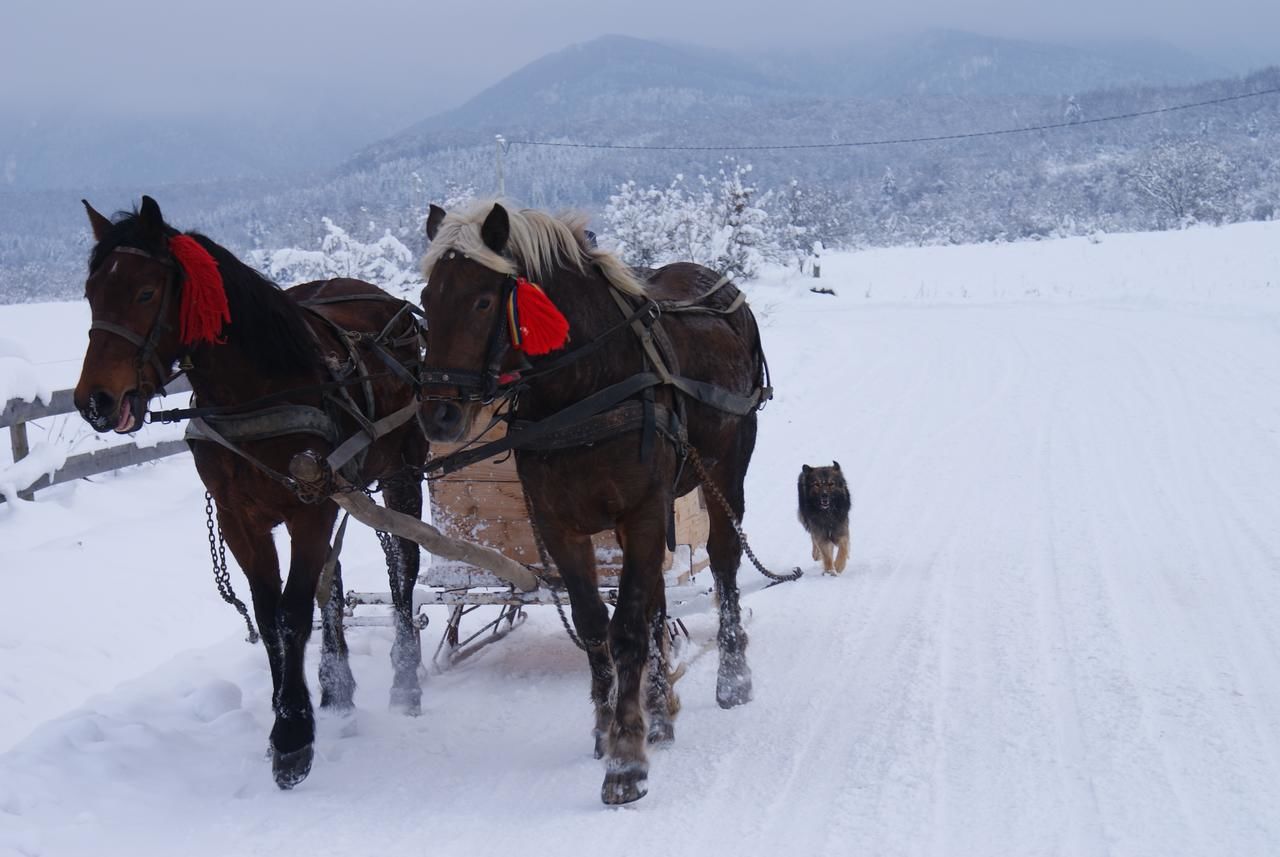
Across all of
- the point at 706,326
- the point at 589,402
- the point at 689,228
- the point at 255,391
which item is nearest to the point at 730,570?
the point at 706,326

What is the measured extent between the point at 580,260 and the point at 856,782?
2349 mm

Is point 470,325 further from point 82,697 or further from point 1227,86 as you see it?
point 1227,86

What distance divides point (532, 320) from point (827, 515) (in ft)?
13.5

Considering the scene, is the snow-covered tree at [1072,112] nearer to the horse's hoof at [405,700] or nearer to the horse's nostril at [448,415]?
the horse's hoof at [405,700]

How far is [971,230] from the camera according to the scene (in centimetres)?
8862

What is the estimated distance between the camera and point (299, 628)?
15.1 ft

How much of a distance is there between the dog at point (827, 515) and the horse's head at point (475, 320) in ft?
12.8

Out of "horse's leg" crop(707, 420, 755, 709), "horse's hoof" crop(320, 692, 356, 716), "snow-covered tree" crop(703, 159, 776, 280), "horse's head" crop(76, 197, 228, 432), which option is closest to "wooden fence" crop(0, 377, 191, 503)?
"horse's hoof" crop(320, 692, 356, 716)

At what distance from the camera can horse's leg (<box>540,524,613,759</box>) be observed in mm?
4363

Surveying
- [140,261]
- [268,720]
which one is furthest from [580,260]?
[268,720]

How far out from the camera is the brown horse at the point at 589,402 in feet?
12.5

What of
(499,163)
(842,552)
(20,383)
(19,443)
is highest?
(499,163)

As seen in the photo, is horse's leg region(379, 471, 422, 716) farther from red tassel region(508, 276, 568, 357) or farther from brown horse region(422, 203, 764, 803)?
red tassel region(508, 276, 568, 357)

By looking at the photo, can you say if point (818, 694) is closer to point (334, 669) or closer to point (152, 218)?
point (334, 669)
